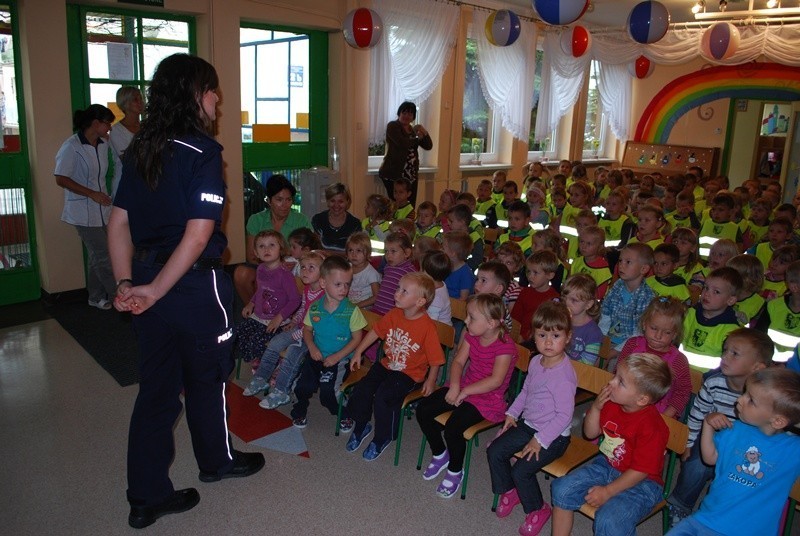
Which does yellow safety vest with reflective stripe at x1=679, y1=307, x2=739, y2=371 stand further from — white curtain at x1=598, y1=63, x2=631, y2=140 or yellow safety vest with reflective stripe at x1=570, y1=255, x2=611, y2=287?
white curtain at x1=598, y1=63, x2=631, y2=140

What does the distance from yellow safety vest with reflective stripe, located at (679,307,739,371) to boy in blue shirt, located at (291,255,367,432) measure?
64.7 inches

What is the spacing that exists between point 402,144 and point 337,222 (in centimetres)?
280

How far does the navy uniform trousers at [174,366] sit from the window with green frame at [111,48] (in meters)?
3.53

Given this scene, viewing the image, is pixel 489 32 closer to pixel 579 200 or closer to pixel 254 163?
pixel 579 200

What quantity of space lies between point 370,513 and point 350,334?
968 mm

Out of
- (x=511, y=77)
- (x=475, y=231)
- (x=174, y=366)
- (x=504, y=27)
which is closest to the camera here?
(x=174, y=366)

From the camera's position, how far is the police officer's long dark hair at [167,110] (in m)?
2.25

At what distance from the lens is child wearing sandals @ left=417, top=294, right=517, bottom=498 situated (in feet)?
9.25

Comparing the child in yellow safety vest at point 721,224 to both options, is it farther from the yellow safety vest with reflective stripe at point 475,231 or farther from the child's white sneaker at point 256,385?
the child's white sneaker at point 256,385

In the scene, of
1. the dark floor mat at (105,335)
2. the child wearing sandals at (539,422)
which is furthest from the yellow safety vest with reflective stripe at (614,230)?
the dark floor mat at (105,335)

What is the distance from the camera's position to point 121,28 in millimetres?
5512

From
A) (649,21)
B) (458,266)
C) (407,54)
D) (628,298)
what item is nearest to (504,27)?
(407,54)

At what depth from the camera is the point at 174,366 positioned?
8.11ft

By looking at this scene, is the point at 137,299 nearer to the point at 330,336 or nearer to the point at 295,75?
the point at 330,336
